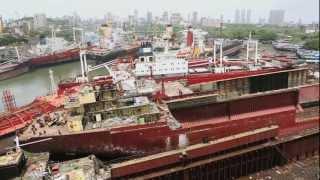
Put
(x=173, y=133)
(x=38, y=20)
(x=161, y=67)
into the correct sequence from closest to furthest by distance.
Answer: (x=173, y=133) < (x=161, y=67) < (x=38, y=20)

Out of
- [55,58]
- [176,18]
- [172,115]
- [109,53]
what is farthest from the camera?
[176,18]

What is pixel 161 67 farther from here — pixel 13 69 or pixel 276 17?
pixel 276 17

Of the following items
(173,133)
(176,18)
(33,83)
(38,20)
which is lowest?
(33,83)

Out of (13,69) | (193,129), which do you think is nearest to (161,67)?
(193,129)

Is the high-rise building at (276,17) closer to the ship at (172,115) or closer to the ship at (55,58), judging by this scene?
the ship at (55,58)

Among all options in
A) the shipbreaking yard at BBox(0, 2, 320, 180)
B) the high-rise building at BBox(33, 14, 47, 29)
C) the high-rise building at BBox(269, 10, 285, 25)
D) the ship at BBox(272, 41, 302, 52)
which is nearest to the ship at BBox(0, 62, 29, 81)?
the high-rise building at BBox(33, 14, 47, 29)

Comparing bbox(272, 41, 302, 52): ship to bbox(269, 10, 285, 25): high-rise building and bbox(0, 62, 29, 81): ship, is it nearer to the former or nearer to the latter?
bbox(0, 62, 29, 81): ship

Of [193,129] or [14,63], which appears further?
[14,63]
